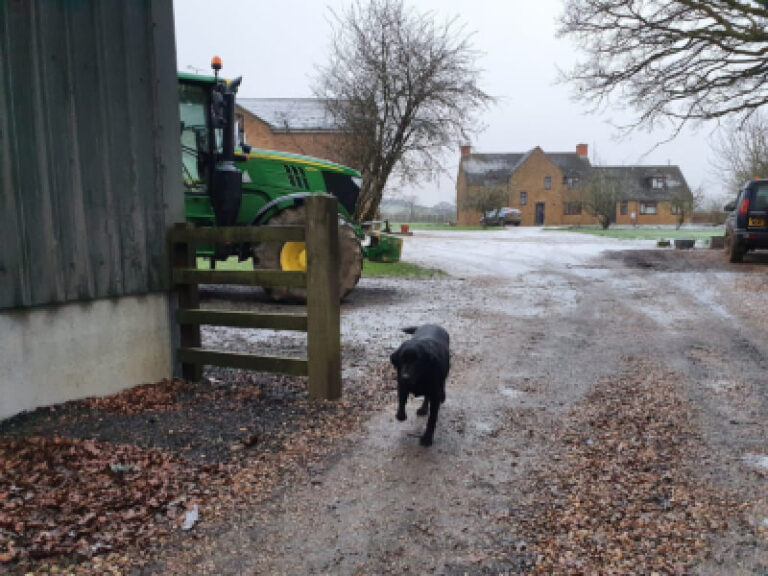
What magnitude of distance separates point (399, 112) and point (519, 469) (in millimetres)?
15709

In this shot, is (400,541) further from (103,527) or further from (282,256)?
(282,256)

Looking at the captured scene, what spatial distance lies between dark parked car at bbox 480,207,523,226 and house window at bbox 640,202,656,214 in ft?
59.8

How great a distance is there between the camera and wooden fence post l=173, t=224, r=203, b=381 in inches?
195

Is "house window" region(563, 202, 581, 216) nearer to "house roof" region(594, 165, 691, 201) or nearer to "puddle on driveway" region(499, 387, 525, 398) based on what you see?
"house roof" region(594, 165, 691, 201)

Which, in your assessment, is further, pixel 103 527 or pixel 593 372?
pixel 593 372

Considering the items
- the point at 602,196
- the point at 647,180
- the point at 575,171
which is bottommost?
the point at 602,196

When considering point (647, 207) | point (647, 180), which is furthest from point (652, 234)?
point (647, 180)

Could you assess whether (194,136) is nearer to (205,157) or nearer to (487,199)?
(205,157)

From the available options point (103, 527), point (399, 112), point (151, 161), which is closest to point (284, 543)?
point (103, 527)

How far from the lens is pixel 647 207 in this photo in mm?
63094

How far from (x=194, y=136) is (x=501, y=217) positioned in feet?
144

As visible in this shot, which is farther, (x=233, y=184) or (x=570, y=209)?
(x=570, y=209)

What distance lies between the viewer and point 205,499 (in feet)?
10.3

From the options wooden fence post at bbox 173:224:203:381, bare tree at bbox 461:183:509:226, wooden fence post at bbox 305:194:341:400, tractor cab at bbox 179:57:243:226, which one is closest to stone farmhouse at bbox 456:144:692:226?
bare tree at bbox 461:183:509:226
